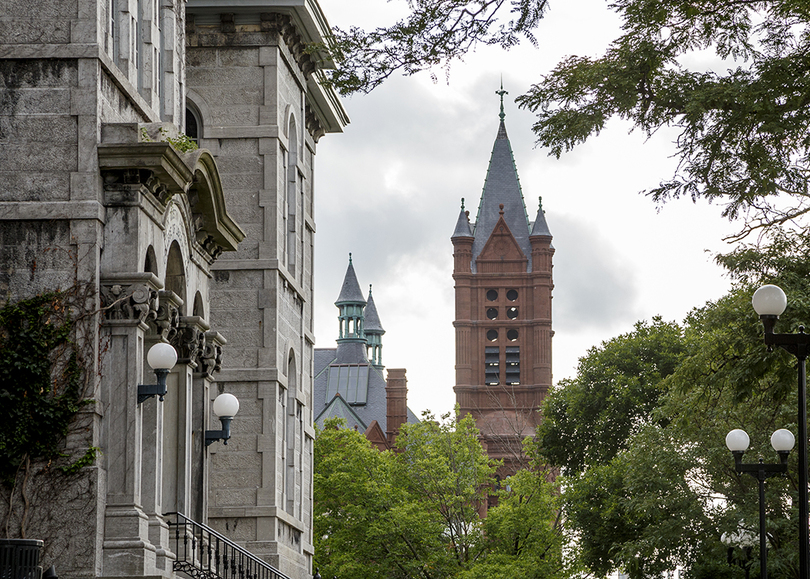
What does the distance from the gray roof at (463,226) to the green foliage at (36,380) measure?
107 m

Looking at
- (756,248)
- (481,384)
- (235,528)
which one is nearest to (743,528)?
(235,528)

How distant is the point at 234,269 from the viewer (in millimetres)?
28391

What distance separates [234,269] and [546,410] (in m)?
28.8

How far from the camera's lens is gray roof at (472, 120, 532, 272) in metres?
120

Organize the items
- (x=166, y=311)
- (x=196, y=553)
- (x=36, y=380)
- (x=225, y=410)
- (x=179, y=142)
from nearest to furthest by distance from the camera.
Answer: (x=36, y=380)
(x=166, y=311)
(x=179, y=142)
(x=196, y=553)
(x=225, y=410)

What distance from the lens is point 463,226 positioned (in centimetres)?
12331

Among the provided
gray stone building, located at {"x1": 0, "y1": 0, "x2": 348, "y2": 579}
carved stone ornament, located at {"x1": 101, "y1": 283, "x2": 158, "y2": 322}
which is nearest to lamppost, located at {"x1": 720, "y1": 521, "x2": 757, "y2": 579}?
gray stone building, located at {"x1": 0, "y1": 0, "x2": 348, "y2": 579}

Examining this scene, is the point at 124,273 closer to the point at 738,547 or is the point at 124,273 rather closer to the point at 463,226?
the point at 738,547

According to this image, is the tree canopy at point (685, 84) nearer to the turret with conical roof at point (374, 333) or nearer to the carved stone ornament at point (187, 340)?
the carved stone ornament at point (187, 340)

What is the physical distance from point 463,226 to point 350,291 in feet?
48.4

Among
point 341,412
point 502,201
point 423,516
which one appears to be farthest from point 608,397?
point 502,201

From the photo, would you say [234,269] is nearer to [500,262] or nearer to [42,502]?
[42,502]

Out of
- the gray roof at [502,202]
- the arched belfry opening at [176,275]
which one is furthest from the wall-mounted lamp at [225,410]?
the gray roof at [502,202]

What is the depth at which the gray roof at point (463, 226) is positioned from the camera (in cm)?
12300
